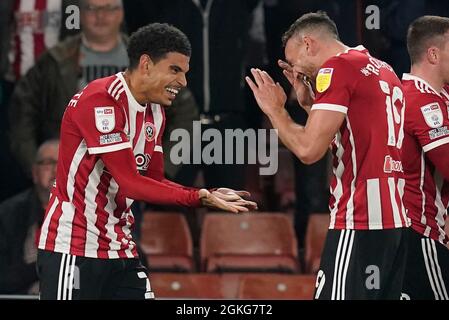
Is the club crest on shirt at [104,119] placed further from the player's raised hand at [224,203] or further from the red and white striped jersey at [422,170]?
the red and white striped jersey at [422,170]

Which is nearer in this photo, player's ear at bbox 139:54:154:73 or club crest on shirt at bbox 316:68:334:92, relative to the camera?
club crest on shirt at bbox 316:68:334:92

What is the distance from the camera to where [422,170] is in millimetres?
5301

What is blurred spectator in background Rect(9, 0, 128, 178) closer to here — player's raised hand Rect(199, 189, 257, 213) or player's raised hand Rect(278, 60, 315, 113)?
player's raised hand Rect(278, 60, 315, 113)

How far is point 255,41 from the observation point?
7.32 metres

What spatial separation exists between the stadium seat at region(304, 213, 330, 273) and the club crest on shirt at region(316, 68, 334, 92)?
264cm

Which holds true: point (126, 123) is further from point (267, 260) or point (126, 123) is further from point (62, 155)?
point (267, 260)

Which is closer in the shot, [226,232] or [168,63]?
[168,63]

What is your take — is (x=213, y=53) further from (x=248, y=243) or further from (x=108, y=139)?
(x=108, y=139)

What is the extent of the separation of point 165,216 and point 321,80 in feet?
9.52

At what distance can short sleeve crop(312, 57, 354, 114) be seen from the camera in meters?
4.67

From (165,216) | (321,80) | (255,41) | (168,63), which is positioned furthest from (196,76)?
(321,80)

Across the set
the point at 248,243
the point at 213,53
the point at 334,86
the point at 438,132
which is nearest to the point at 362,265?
the point at 334,86

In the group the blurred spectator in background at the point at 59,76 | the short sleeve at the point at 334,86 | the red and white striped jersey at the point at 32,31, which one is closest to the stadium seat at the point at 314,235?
the blurred spectator in background at the point at 59,76

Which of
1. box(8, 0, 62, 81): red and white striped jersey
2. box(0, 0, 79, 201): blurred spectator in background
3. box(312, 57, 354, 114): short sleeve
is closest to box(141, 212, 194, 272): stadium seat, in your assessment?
box(0, 0, 79, 201): blurred spectator in background
